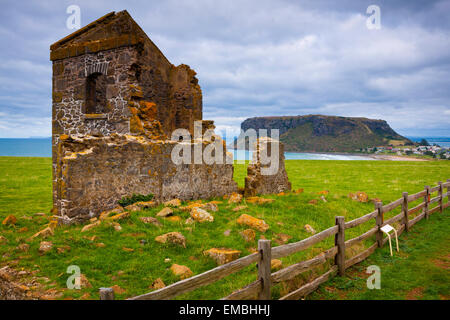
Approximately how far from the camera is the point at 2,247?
763 centimetres

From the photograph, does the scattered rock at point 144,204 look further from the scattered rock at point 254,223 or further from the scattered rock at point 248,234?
the scattered rock at point 248,234

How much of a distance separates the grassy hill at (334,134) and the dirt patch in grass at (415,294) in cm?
15917

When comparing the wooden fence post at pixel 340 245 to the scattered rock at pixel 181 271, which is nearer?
the scattered rock at pixel 181 271

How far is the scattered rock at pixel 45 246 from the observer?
282 inches

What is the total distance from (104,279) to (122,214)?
3368mm

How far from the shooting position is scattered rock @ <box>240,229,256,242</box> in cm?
838

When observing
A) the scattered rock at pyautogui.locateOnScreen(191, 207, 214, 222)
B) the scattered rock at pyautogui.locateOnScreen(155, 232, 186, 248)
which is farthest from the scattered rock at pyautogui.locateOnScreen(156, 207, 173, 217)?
the scattered rock at pyautogui.locateOnScreen(155, 232, 186, 248)

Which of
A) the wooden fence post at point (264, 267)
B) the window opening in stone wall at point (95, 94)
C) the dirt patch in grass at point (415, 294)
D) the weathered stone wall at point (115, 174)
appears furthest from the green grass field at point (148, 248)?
the window opening in stone wall at point (95, 94)

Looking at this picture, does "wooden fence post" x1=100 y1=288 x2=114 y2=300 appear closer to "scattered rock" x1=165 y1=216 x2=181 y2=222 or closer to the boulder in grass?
the boulder in grass

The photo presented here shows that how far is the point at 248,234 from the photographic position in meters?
8.47

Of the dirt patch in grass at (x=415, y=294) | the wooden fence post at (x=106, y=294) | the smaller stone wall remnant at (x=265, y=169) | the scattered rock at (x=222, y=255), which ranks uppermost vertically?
the smaller stone wall remnant at (x=265, y=169)

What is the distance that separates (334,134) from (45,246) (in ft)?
597

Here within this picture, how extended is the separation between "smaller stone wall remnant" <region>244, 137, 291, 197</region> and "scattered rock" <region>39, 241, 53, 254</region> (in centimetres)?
944
